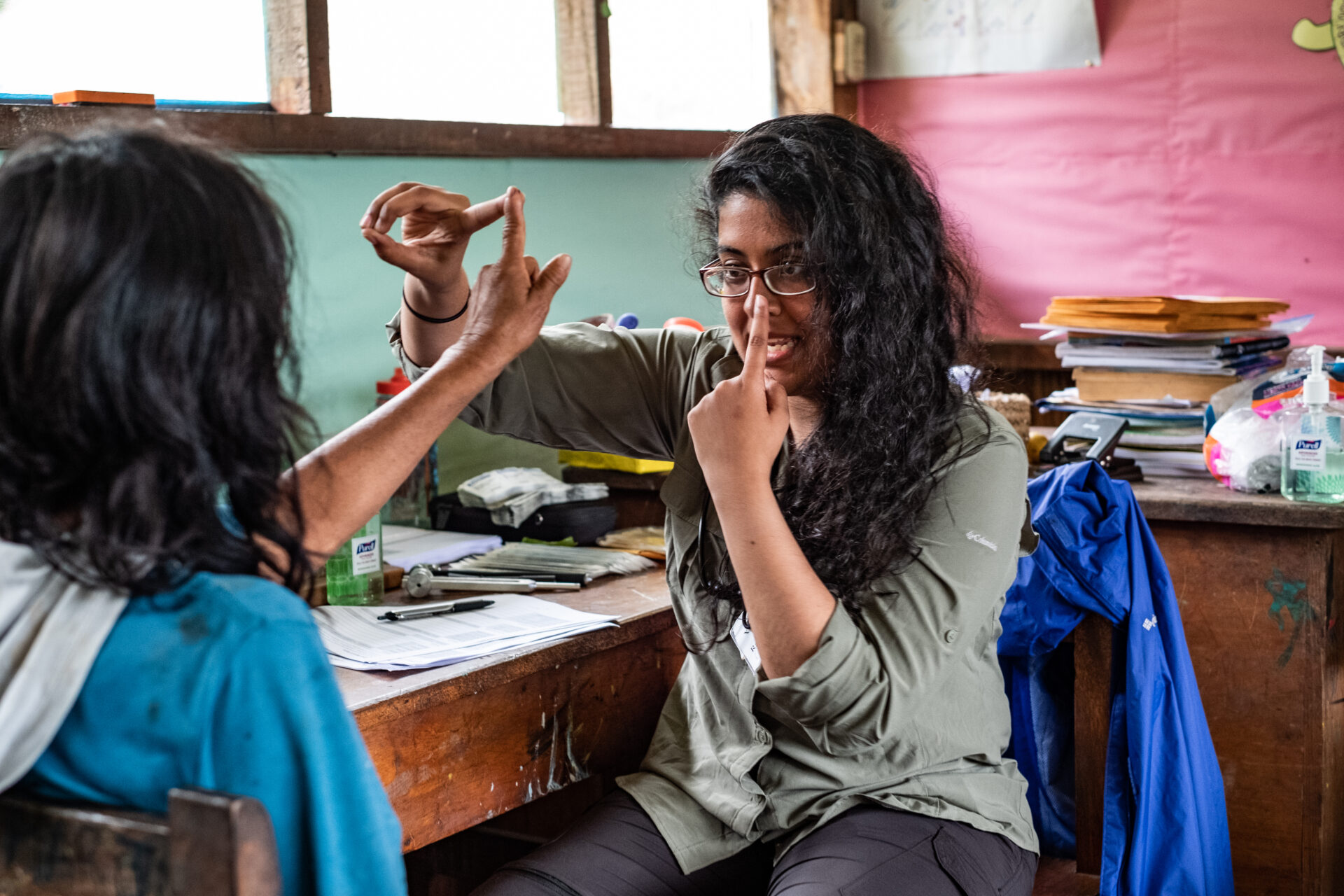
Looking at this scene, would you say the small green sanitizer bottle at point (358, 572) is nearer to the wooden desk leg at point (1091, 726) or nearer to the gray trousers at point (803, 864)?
the gray trousers at point (803, 864)

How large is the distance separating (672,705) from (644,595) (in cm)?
22

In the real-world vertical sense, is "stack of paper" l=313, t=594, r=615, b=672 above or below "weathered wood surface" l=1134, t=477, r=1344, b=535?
below

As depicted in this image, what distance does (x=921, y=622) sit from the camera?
50.1 inches

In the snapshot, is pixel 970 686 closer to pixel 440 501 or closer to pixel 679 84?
pixel 440 501

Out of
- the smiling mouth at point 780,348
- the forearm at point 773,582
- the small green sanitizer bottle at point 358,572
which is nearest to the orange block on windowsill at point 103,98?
the small green sanitizer bottle at point 358,572

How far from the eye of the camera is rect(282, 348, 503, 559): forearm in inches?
→ 41.2

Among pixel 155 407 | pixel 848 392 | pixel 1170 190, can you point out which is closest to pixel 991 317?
pixel 1170 190

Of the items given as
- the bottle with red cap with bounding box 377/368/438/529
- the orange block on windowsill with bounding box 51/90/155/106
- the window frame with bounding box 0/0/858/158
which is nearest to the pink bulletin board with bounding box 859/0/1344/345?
the window frame with bounding box 0/0/858/158

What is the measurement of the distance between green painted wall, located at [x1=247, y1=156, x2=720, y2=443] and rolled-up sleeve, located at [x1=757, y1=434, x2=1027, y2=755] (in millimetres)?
603

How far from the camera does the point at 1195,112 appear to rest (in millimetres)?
3092

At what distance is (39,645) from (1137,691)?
1339 mm

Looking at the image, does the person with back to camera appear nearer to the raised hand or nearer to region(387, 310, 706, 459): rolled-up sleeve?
the raised hand

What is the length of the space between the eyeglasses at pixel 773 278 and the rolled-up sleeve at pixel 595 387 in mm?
153

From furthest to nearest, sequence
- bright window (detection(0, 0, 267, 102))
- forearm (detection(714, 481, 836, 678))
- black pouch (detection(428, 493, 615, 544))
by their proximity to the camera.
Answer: black pouch (detection(428, 493, 615, 544)), bright window (detection(0, 0, 267, 102)), forearm (detection(714, 481, 836, 678))
